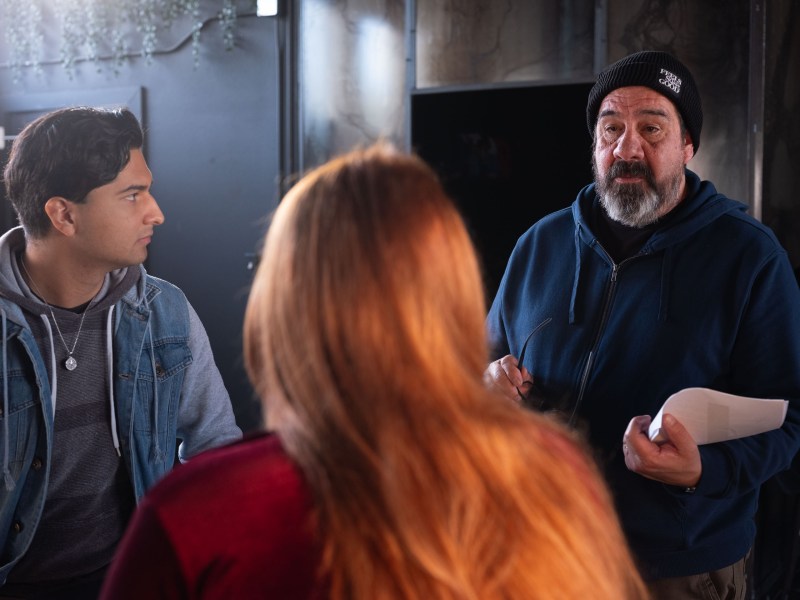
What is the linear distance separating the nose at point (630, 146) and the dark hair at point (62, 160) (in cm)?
113

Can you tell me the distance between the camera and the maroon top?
774 mm

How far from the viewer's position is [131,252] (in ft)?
6.14

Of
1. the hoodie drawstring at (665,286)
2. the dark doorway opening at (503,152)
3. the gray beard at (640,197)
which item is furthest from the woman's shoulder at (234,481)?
the dark doorway opening at (503,152)

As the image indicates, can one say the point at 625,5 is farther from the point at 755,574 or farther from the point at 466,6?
the point at 755,574

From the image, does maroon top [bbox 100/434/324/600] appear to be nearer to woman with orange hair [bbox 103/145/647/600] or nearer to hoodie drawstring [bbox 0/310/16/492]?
woman with orange hair [bbox 103/145/647/600]

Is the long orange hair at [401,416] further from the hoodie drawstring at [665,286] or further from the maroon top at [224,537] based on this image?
the hoodie drawstring at [665,286]

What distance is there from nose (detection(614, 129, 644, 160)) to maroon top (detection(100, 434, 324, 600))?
1.37 metres

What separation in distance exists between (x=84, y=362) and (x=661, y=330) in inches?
47.8

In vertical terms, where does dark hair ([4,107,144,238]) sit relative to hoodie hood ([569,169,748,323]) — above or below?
above

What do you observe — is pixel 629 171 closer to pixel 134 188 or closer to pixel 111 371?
pixel 134 188

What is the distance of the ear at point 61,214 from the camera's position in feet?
6.02

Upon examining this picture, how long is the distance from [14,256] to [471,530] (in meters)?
1.42

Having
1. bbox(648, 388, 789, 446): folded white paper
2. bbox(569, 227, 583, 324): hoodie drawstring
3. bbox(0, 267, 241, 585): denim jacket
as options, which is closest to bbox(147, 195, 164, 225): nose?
bbox(0, 267, 241, 585): denim jacket

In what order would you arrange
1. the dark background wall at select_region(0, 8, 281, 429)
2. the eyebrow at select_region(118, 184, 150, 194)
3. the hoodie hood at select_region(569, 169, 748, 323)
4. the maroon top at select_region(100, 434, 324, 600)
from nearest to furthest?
1. the maroon top at select_region(100, 434, 324, 600)
2. the hoodie hood at select_region(569, 169, 748, 323)
3. the eyebrow at select_region(118, 184, 150, 194)
4. the dark background wall at select_region(0, 8, 281, 429)
